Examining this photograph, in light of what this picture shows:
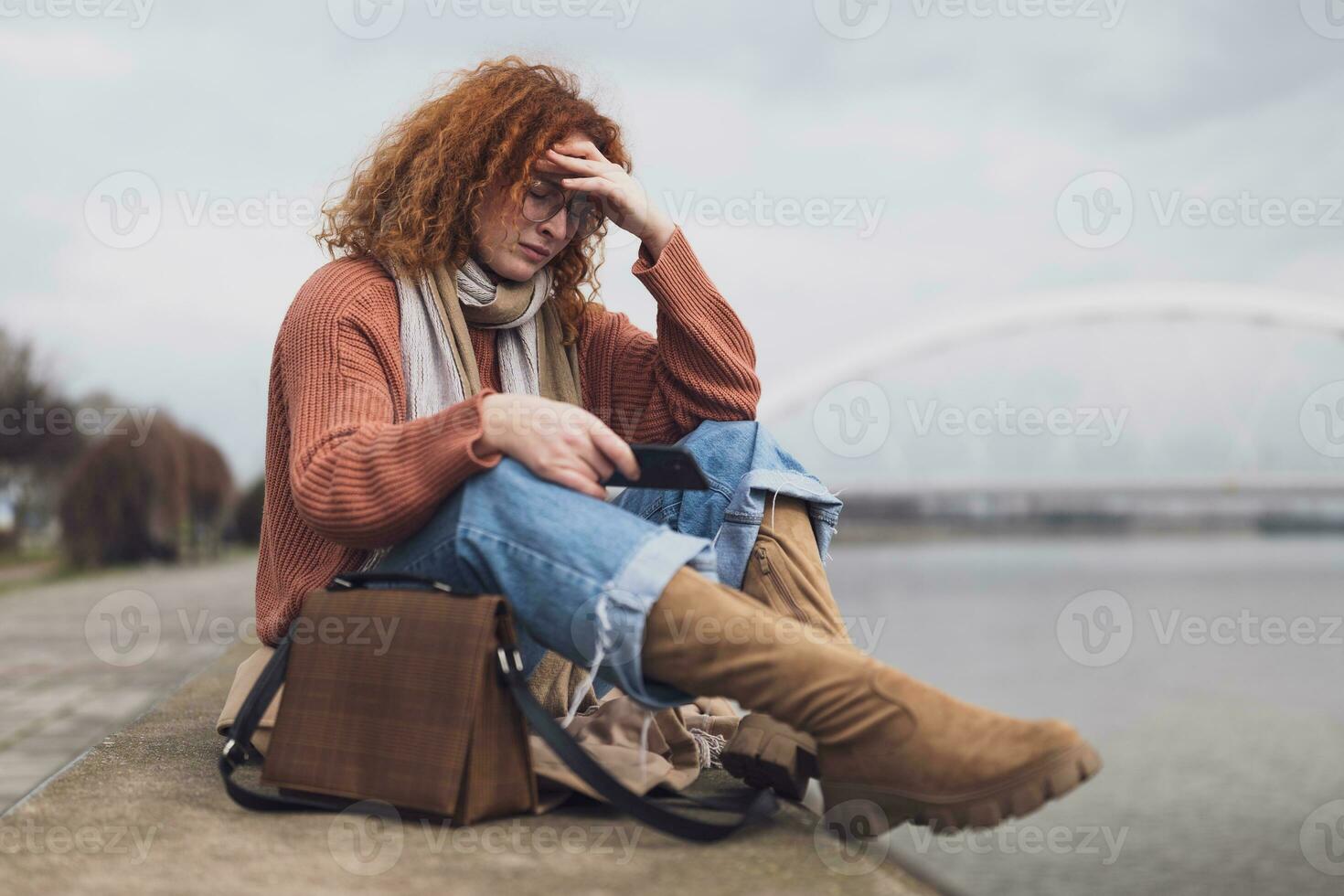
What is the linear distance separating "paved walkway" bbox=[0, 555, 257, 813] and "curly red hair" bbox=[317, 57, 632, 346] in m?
1.53

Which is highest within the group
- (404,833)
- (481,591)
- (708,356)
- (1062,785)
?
(708,356)

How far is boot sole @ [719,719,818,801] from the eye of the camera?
1547 millimetres

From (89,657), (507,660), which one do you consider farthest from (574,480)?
(89,657)

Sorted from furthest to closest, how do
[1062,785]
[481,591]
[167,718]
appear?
[167,718] → [481,591] → [1062,785]

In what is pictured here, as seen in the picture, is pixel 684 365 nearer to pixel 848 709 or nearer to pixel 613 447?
pixel 613 447

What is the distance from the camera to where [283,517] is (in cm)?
186

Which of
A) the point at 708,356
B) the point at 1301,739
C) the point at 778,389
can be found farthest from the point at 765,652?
the point at 778,389

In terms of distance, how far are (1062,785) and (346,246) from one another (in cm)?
153

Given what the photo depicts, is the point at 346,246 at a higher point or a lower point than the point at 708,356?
higher

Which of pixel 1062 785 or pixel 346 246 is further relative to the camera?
pixel 346 246

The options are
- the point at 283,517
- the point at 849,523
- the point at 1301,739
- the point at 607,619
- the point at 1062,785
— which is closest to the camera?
the point at 1062,785

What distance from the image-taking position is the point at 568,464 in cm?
151

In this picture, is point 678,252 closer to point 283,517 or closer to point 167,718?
point 283,517

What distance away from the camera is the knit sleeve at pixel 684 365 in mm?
2078
